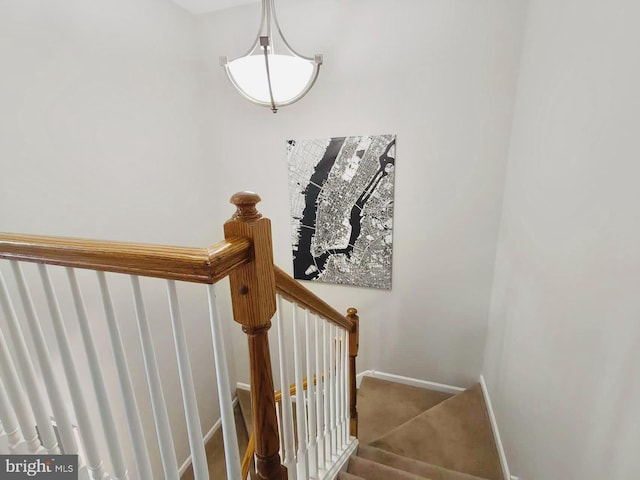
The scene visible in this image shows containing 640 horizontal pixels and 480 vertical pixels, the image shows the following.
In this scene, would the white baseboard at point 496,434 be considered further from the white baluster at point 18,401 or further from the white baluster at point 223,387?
the white baluster at point 18,401

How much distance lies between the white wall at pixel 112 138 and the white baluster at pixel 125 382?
137cm

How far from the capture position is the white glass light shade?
1406 mm

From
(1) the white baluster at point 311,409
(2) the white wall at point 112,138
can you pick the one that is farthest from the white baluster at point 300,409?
(2) the white wall at point 112,138

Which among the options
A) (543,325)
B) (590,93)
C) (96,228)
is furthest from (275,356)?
(590,93)

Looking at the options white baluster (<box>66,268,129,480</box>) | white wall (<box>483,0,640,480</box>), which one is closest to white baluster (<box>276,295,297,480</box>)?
white baluster (<box>66,268,129,480</box>)

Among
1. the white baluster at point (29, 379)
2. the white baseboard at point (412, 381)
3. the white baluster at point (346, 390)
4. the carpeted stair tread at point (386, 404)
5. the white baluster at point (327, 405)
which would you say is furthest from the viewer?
the white baseboard at point (412, 381)

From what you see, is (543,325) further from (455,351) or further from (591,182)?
(455,351)

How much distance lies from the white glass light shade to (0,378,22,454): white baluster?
4.91 feet

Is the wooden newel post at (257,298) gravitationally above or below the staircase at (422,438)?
above

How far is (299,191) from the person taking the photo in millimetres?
2604

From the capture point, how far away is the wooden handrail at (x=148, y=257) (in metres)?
0.50

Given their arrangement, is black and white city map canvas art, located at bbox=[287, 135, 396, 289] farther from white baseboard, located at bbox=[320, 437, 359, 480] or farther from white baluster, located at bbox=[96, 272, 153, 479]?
white baluster, located at bbox=[96, 272, 153, 479]

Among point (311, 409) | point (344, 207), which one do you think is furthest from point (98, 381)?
point (344, 207)

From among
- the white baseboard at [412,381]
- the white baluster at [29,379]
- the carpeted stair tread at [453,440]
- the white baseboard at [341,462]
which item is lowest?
the white baseboard at [412,381]
